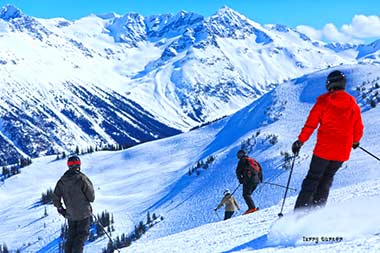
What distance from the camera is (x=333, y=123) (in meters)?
10.1

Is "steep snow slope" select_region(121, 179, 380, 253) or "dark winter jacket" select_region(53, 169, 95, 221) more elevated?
"dark winter jacket" select_region(53, 169, 95, 221)

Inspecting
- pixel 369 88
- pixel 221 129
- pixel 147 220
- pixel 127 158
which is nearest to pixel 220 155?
pixel 147 220

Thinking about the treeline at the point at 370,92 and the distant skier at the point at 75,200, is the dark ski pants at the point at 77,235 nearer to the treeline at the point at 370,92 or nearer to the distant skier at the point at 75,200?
the distant skier at the point at 75,200

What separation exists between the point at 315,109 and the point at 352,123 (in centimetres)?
83

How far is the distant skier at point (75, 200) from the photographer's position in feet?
37.6

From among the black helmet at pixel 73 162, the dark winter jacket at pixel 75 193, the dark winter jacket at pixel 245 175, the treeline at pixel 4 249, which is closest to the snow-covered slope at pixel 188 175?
the treeline at pixel 4 249

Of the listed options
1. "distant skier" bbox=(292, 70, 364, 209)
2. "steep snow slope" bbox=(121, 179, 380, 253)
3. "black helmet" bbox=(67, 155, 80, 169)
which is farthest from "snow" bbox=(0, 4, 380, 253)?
"black helmet" bbox=(67, 155, 80, 169)

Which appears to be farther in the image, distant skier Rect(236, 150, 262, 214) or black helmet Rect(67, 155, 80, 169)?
distant skier Rect(236, 150, 262, 214)

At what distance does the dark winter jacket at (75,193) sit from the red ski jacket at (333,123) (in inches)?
188

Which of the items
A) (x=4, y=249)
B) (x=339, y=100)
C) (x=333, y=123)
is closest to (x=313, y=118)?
(x=333, y=123)

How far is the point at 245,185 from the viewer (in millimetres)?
18547

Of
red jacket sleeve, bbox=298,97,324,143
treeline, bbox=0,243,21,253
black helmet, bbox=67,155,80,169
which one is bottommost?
treeline, bbox=0,243,21,253

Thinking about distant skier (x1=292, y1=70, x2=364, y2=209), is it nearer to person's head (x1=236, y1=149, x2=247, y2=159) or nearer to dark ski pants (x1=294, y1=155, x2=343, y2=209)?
dark ski pants (x1=294, y1=155, x2=343, y2=209)

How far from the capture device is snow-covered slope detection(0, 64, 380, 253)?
6675 centimetres
